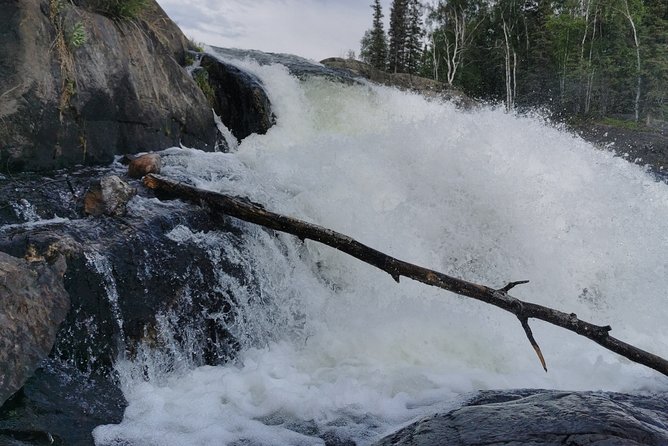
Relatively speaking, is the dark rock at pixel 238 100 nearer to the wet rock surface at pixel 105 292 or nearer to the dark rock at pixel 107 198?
the wet rock surface at pixel 105 292

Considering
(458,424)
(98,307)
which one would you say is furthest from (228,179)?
(458,424)

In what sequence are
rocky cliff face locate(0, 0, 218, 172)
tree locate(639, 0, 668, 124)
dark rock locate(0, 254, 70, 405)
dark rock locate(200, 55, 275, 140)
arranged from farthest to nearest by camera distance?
1. tree locate(639, 0, 668, 124)
2. dark rock locate(200, 55, 275, 140)
3. rocky cliff face locate(0, 0, 218, 172)
4. dark rock locate(0, 254, 70, 405)

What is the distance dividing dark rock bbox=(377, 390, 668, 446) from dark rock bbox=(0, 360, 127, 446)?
169cm

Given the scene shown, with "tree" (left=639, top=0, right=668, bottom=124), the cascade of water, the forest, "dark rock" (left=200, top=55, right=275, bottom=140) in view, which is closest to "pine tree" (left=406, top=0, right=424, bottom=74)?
the forest

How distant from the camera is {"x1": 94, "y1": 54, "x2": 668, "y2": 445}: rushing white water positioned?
3.74m

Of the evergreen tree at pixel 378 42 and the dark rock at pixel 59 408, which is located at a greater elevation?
the evergreen tree at pixel 378 42

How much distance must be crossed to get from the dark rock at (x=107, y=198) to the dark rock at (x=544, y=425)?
296 cm

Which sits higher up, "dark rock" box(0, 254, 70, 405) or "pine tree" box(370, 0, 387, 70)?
"pine tree" box(370, 0, 387, 70)

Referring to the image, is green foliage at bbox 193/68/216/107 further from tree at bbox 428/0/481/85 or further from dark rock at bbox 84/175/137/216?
tree at bbox 428/0/481/85

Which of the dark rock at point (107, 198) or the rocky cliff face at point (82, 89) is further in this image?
the rocky cliff face at point (82, 89)

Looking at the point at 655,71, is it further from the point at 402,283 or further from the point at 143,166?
the point at 143,166

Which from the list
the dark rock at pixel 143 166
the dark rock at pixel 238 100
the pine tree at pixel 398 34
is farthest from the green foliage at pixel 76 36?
the pine tree at pixel 398 34

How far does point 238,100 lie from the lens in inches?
380

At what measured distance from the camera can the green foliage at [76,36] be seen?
5883mm
